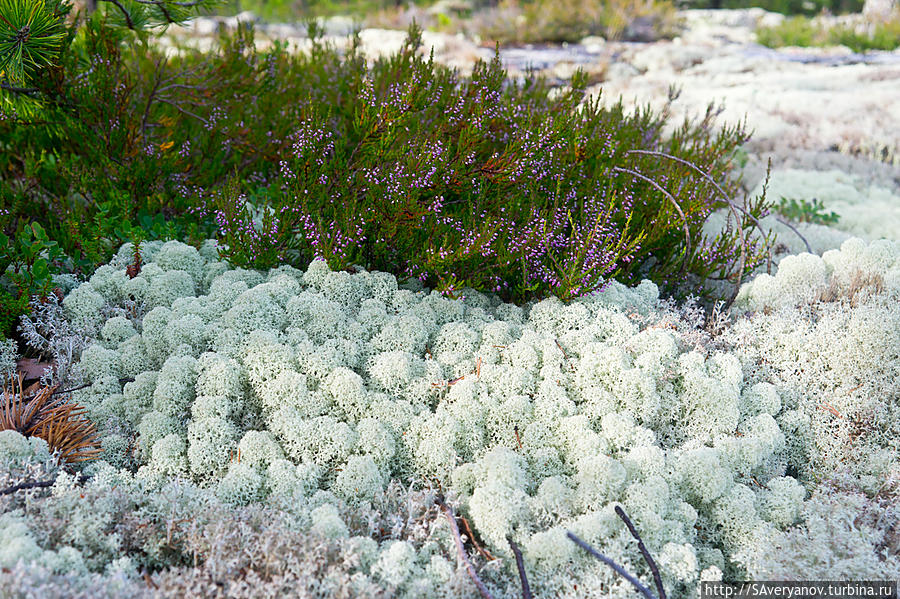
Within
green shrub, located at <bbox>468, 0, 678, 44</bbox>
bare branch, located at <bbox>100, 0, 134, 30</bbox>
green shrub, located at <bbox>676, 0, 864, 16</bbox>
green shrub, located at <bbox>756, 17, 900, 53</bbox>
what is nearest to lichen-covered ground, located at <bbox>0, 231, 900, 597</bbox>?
bare branch, located at <bbox>100, 0, 134, 30</bbox>

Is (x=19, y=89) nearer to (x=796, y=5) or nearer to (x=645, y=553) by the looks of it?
(x=645, y=553)

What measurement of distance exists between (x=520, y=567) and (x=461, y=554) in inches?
7.0

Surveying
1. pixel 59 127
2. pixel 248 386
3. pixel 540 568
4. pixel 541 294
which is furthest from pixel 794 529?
pixel 59 127

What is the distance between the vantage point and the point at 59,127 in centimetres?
364

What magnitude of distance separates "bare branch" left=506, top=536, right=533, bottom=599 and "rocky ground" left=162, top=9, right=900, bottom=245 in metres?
2.59

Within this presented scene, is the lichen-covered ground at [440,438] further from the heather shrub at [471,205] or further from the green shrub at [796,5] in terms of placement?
the green shrub at [796,5]

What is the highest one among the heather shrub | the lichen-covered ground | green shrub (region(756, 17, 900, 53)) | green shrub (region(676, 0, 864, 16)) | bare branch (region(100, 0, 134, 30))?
green shrub (region(676, 0, 864, 16))

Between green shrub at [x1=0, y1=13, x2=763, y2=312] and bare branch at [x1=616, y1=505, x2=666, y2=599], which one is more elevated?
green shrub at [x1=0, y1=13, x2=763, y2=312]

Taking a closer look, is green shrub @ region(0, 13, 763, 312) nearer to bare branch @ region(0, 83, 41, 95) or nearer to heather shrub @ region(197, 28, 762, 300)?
heather shrub @ region(197, 28, 762, 300)

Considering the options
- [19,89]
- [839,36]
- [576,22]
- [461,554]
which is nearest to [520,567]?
[461,554]

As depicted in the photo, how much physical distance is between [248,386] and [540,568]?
1.27 metres

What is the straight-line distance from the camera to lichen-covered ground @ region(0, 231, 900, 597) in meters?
1.78

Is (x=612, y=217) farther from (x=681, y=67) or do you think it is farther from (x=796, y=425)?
(x=681, y=67)

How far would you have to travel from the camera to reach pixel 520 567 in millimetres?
1791
